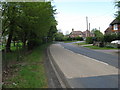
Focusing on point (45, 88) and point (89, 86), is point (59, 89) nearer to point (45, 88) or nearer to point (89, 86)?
point (45, 88)

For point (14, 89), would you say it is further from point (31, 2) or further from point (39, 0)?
point (39, 0)

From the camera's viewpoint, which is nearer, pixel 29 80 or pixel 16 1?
pixel 29 80

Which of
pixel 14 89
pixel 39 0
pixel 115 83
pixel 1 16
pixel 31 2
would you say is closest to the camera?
pixel 14 89

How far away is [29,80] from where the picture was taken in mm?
5805

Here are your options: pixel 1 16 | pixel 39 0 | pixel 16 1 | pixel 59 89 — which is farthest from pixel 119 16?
pixel 59 89

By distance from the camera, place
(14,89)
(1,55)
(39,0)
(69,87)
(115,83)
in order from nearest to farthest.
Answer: (14,89), (69,87), (115,83), (1,55), (39,0)

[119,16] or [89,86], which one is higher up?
[119,16]

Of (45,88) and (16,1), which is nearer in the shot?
(45,88)

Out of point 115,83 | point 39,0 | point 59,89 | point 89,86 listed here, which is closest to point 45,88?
point 59,89

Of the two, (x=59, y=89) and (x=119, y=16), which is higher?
(x=119, y=16)

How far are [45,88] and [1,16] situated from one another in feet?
23.9

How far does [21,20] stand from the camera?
12.2 meters

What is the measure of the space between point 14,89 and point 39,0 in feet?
34.4

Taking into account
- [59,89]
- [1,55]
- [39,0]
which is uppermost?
[39,0]
